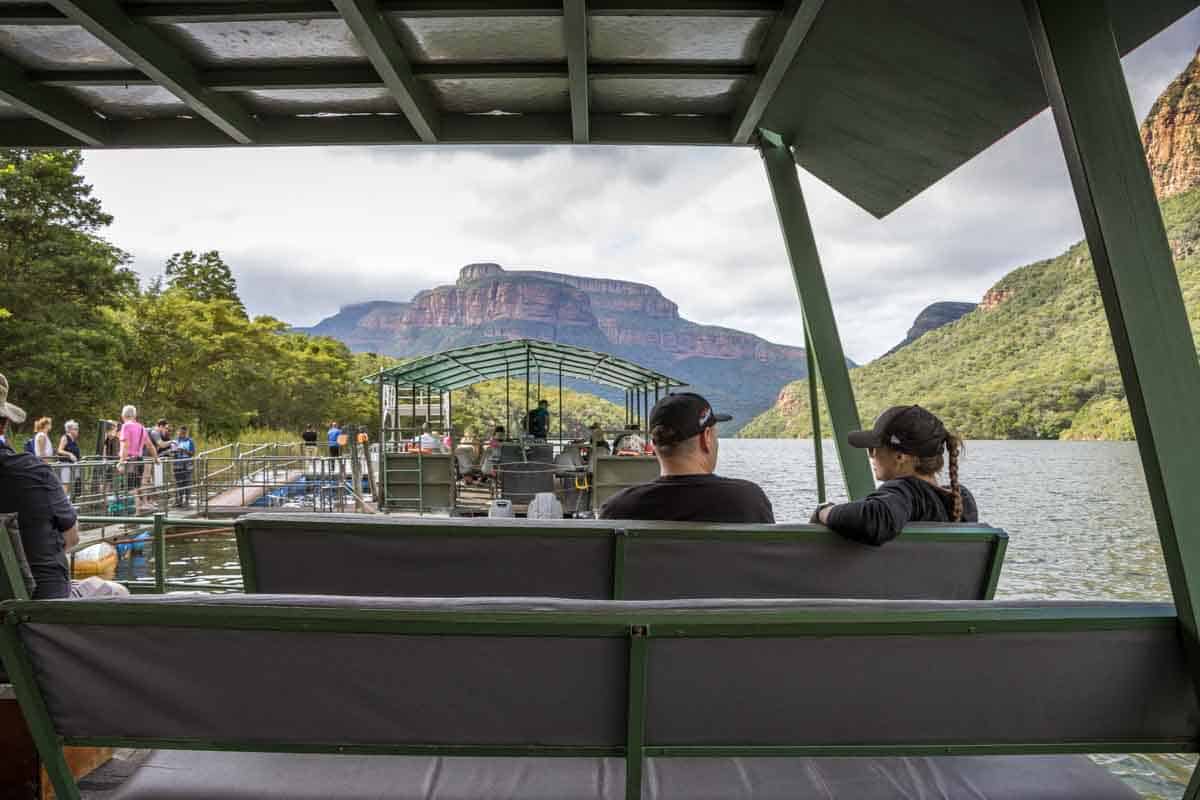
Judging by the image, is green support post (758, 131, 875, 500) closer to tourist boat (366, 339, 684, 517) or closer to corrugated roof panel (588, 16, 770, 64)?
corrugated roof panel (588, 16, 770, 64)

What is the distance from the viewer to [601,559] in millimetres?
2391

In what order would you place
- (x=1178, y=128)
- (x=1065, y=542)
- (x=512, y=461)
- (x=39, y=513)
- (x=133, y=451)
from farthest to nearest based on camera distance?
(x=1178, y=128), (x=1065, y=542), (x=133, y=451), (x=512, y=461), (x=39, y=513)

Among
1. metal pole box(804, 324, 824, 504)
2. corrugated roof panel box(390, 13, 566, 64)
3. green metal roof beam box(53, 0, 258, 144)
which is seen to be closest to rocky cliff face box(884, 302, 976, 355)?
metal pole box(804, 324, 824, 504)

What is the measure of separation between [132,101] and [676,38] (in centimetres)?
288

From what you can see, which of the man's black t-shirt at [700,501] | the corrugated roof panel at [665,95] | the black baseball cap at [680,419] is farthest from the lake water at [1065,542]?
the corrugated roof panel at [665,95]

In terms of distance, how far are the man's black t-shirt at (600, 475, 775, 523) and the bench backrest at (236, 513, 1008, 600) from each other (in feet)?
0.59

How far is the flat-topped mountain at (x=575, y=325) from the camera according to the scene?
157750 mm

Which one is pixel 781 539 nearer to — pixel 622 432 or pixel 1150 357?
pixel 1150 357

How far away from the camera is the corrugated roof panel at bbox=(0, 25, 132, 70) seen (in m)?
3.26

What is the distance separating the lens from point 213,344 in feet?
125

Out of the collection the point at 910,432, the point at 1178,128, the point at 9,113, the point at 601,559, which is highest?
the point at 1178,128

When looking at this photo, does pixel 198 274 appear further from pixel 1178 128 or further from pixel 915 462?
pixel 1178 128

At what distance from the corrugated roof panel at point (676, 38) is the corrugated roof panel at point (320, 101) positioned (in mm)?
1185

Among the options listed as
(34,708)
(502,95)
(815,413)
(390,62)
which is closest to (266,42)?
(390,62)
